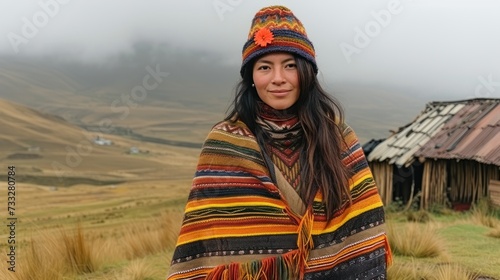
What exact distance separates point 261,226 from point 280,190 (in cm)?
18

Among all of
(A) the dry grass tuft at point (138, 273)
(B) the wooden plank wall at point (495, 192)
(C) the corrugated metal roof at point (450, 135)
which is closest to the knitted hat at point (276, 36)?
(A) the dry grass tuft at point (138, 273)

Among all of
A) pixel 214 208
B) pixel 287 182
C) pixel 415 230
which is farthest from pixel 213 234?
pixel 415 230

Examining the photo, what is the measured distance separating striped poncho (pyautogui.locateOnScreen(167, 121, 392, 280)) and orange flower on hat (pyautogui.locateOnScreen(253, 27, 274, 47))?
379mm

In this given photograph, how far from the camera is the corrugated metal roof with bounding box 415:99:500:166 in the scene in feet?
37.7

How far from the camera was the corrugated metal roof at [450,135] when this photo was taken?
11.8 m

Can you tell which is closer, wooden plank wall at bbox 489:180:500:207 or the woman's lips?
the woman's lips

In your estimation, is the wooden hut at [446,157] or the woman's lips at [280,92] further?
the wooden hut at [446,157]

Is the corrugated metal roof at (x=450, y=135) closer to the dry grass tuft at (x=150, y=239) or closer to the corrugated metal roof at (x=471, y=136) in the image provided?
the corrugated metal roof at (x=471, y=136)

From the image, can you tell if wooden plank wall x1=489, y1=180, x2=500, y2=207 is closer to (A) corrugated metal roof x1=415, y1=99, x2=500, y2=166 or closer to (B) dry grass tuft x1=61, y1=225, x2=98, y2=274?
(A) corrugated metal roof x1=415, y1=99, x2=500, y2=166

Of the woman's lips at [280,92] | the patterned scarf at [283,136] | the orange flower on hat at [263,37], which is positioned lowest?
the patterned scarf at [283,136]

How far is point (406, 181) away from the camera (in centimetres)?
1452

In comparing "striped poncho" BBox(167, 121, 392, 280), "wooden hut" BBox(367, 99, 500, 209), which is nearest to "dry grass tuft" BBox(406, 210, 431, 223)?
"wooden hut" BBox(367, 99, 500, 209)

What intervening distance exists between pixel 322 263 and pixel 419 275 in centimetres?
262

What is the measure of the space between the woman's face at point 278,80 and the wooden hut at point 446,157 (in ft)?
31.7
